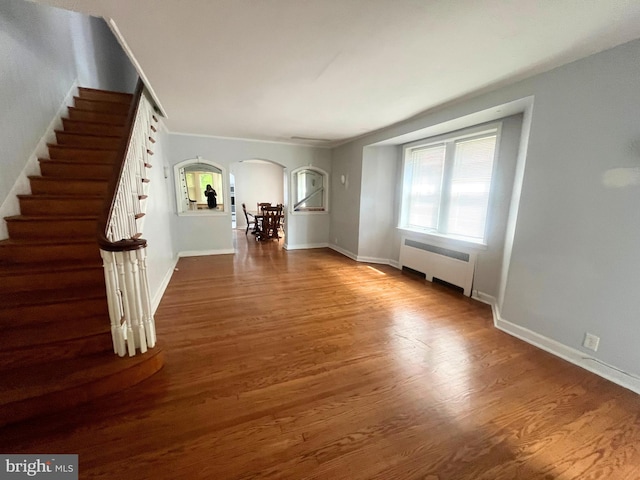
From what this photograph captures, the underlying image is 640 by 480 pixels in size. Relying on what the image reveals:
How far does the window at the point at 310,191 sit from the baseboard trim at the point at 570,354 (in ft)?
15.0

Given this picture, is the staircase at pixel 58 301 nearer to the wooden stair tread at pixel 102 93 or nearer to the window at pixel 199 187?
the wooden stair tread at pixel 102 93

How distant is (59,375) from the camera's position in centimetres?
162

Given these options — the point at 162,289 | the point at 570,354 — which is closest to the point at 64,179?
the point at 162,289

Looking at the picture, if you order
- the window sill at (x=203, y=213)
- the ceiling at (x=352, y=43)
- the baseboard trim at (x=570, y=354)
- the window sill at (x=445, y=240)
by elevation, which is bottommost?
the baseboard trim at (x=570, y=354)

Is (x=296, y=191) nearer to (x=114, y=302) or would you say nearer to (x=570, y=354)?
(x=114, y=302)

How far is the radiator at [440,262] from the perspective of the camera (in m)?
3.66

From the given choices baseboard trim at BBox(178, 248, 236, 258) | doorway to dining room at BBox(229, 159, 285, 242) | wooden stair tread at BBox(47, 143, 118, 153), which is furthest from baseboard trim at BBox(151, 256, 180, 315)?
doorway to dining room at BBox(229, 159, 285, 242)

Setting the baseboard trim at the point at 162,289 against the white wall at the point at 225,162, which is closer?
the baseboard trim at the point at 162,289

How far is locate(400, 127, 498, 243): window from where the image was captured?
3490 millimetres

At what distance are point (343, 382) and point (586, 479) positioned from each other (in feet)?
4.50

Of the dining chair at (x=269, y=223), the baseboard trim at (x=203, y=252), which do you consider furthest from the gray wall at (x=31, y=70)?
the dining chair at (x=269, y=223)

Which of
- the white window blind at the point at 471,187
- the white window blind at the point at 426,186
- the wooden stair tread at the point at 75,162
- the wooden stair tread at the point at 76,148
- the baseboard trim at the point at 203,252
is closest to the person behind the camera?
the wooden stair tread at the point at 75,162

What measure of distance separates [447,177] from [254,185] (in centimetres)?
755

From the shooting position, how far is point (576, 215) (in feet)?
7.13
